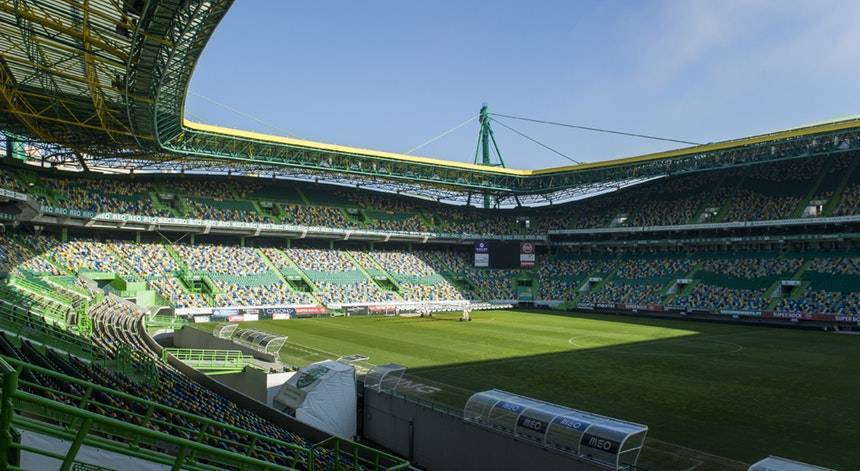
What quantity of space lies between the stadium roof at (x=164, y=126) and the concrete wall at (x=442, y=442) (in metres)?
14.2

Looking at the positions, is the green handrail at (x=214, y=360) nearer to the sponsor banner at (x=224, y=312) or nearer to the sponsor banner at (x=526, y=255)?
the sponsor banner at (x=224, y=312)

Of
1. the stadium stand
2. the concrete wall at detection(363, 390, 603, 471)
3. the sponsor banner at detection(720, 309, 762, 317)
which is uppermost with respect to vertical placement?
the stadium stand

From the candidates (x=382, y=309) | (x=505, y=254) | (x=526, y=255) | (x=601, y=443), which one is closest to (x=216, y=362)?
(x=601, y=443)

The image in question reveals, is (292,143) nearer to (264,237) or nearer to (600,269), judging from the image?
(264,237)

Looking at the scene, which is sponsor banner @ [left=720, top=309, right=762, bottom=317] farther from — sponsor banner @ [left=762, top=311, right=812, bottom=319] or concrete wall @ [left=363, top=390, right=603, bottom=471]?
concrete wall @ [left=363, top=390, right=603, bottom=471]

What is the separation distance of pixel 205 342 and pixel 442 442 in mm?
17920

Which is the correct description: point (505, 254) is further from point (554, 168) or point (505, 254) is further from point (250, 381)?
point (250, 381)

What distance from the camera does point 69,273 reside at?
42.2 metres

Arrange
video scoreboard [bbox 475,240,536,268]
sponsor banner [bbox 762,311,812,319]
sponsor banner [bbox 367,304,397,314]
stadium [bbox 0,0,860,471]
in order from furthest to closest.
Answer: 1. video scoreboard [bbox 475,240,536,268]
2. sponsor banner [bbox 367,304,397,314]
3. sponsor banner [bbox 762,311,812,319]
4. stadium [bbox 0,0,860,471]

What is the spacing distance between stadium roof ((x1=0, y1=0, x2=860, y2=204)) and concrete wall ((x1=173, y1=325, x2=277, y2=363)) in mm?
11241

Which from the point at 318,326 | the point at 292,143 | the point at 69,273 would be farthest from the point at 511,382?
the point at 69,273

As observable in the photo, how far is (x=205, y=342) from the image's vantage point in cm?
3077

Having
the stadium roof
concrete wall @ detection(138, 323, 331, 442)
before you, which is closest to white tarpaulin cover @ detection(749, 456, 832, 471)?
concrete wall @ detection(138, 323, 331, 442)

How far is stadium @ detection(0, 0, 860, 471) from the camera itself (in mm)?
14320
